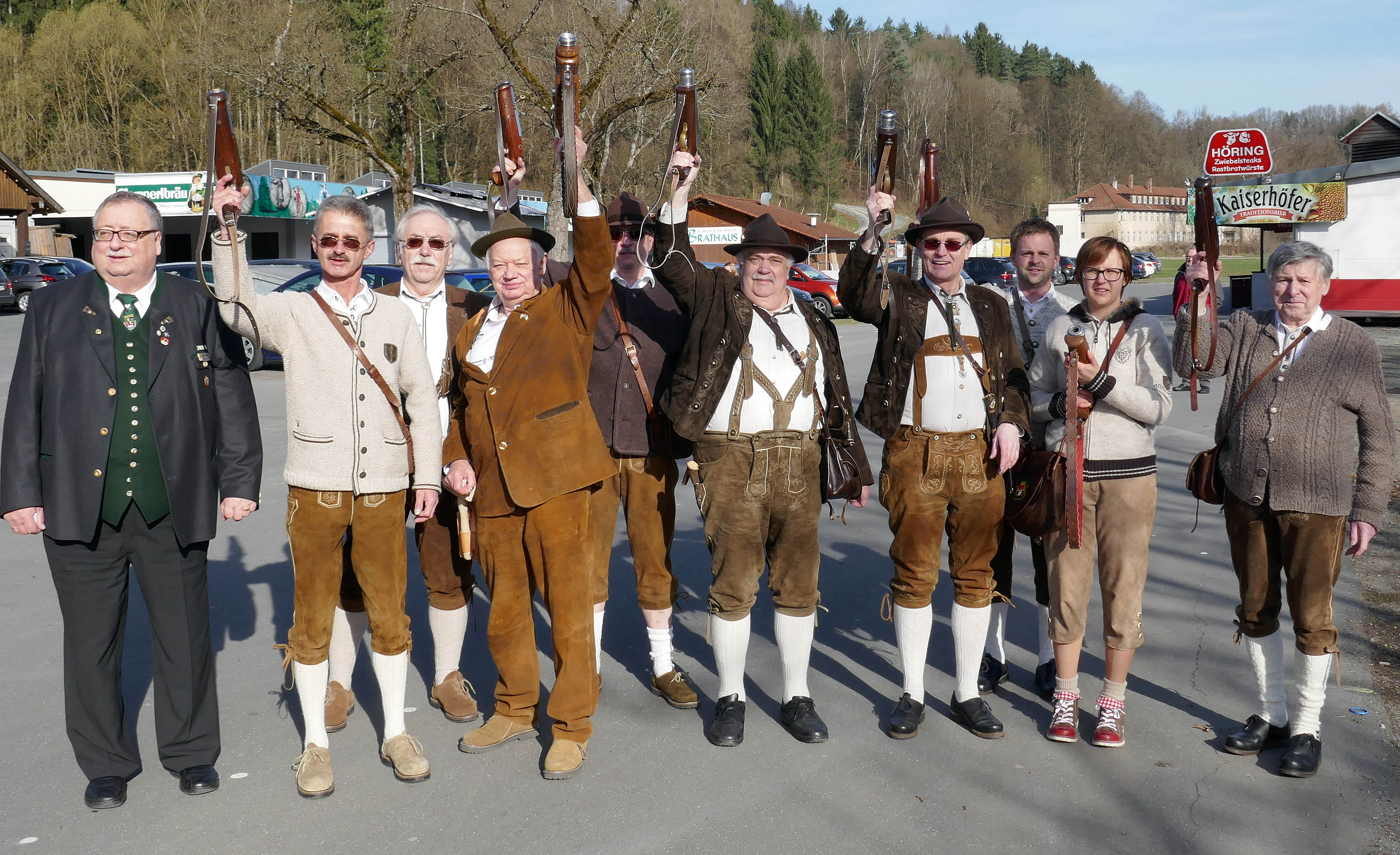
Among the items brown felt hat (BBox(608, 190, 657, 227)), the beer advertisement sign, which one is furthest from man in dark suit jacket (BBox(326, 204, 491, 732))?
the beer advertisement sign

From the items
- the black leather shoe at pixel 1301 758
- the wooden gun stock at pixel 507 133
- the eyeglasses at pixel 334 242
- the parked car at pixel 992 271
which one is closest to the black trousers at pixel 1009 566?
the black leather shoe at pixel 1301 758

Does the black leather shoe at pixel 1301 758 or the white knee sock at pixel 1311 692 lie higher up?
the white knee sock at pixel 1311 692

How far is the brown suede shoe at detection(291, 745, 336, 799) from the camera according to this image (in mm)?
3711

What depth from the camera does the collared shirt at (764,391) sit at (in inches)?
162

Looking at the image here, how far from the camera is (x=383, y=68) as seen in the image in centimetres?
2938

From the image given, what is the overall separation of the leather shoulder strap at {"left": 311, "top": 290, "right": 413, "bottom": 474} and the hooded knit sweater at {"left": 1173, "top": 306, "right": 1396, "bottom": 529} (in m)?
2.91

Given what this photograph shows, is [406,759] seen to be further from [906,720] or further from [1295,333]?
[1295,333]

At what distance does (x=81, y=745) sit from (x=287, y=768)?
0.68m

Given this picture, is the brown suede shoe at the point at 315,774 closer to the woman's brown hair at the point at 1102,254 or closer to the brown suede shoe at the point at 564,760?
the brown suede shoe at the point at 564,760

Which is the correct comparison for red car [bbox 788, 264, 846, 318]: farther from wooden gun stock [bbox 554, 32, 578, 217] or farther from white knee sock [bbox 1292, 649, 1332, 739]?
wooden gun stock [bbox 554, 32, 578, 217]

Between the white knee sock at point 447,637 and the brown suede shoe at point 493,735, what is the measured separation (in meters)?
0.36

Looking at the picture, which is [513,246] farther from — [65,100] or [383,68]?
[65,100]

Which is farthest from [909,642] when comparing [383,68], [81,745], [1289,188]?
[383,68]

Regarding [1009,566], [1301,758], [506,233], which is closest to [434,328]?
[506,233]
